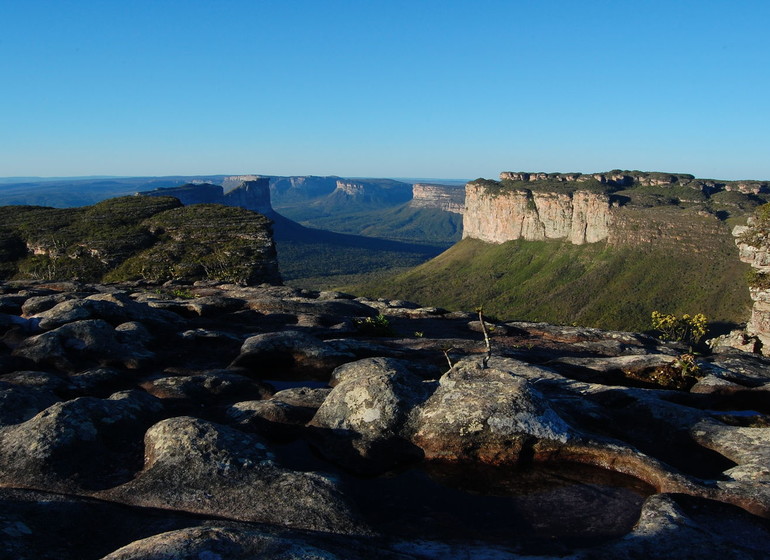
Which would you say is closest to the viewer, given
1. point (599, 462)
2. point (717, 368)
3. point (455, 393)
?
point (599, 462)

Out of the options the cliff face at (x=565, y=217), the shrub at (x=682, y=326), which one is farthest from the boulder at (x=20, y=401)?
the cliff face at (x=565, y=217)

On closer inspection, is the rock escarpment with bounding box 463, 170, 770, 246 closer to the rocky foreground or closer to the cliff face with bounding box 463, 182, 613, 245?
the cliff face with bounding box 463, 182, 613, 245

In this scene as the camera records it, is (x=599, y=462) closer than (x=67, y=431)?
No

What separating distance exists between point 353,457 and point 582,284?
136393mm

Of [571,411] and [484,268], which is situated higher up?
[571,411]

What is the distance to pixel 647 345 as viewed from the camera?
2923 cm

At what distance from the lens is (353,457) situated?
11711 millimetres

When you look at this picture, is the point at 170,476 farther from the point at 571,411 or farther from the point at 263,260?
the point at 263,260

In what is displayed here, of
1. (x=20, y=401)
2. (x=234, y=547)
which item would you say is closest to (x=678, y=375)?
(x=234, y=547)

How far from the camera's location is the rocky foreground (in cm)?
814

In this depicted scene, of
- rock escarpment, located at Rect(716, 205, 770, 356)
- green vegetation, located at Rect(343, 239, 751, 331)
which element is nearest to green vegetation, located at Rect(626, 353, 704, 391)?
rock escarpment, located at Rect(716, 205, 770, 356)

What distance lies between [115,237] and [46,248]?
7.86m

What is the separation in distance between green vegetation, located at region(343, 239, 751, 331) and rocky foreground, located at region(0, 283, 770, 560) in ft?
331

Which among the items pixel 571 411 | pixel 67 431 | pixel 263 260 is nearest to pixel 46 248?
pixel 263 260
